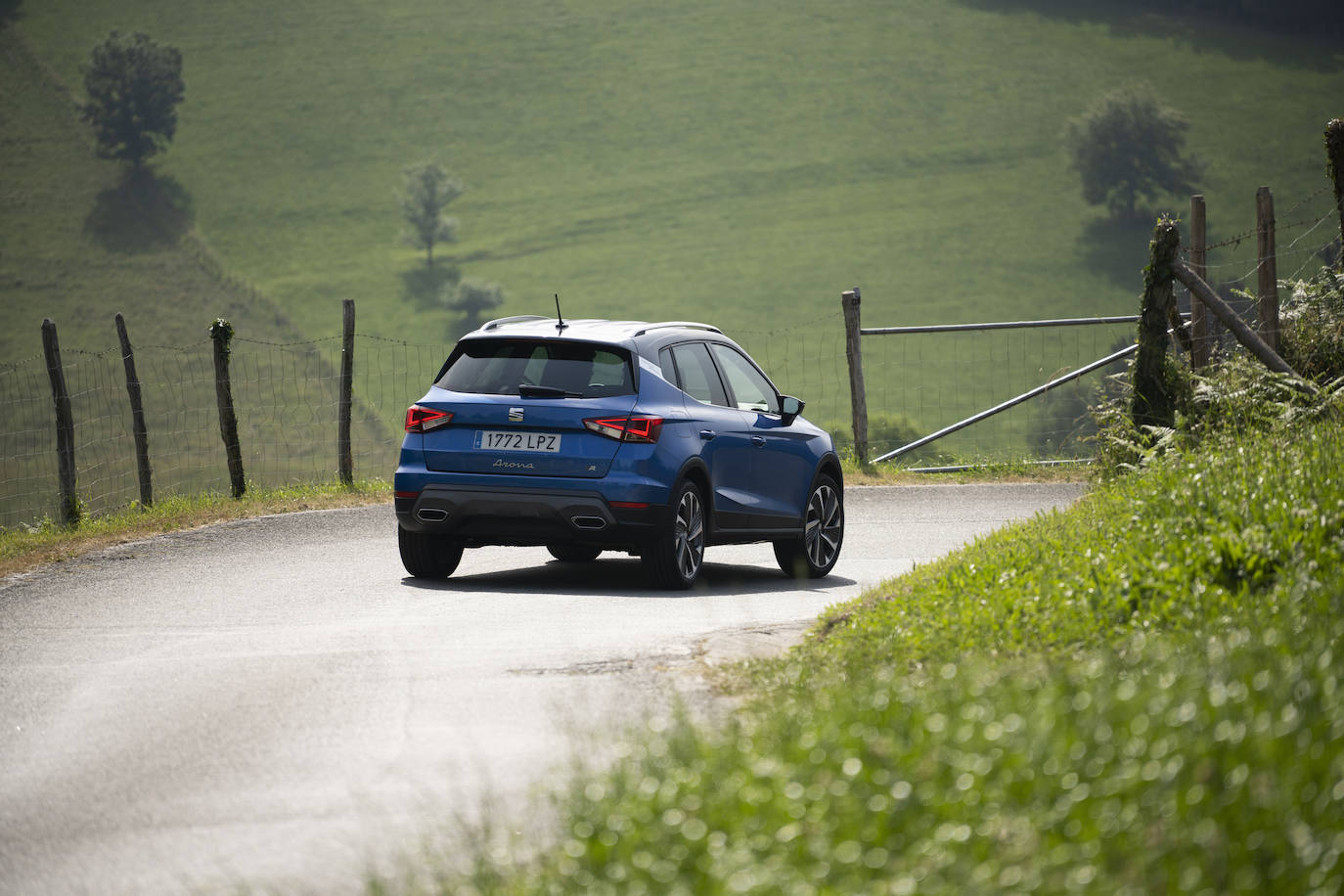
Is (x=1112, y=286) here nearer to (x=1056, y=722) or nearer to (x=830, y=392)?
(x=830, y=392)

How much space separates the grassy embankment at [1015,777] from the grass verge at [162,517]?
867cm

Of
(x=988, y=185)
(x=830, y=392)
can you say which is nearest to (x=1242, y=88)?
(x=988, y=185)

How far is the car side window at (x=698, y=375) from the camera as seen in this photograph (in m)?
11.0

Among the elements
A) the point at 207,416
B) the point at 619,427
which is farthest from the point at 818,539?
the point at 207,416

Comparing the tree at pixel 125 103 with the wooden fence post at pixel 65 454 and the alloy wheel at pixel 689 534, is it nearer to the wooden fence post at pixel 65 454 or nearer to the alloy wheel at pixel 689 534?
the wooden fence post at pixel 65 454

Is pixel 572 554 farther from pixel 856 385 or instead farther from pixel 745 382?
pixel 856 385

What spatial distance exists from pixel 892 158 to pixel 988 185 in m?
7.12

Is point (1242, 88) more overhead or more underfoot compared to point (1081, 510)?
more overhead

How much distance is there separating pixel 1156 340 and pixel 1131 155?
81.1 m

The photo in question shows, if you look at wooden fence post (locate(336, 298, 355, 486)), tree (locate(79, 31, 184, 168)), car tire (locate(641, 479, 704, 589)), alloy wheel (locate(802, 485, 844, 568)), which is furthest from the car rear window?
tree (locate(79, 31, 184, 168))

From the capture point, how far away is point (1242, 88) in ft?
317

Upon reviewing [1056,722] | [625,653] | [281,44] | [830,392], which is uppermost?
[281,44]

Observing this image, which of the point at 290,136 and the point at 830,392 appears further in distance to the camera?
the point at 290,136

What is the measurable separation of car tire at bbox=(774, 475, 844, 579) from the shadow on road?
6.1 inches
